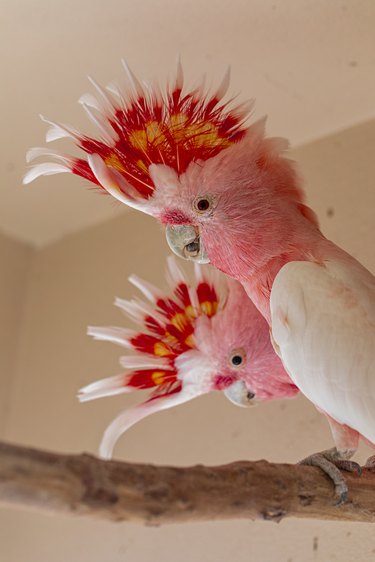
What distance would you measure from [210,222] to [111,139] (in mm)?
252

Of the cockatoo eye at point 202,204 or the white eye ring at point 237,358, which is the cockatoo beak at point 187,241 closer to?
the cockatoo eye at point 202,204

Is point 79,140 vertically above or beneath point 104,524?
above

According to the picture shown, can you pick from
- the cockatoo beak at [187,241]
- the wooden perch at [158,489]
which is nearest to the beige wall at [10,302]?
the cockatoo beak at [187,241]

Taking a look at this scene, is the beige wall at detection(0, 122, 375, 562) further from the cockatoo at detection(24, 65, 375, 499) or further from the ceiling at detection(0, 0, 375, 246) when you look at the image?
the cockatoo at detection(24, 65, 375, 499)

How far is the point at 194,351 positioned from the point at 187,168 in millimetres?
401

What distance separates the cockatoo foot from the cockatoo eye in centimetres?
50

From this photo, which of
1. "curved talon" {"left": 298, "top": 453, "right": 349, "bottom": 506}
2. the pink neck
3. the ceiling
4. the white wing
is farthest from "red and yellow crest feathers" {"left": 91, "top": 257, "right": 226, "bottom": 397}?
the ceiling

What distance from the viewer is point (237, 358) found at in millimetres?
1495

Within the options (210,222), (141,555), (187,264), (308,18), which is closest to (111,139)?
(210,222)

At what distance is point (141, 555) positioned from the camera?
192cm

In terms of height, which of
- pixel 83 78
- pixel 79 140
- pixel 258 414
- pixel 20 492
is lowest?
pixel 258 414

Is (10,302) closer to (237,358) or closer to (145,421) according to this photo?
(145,421)

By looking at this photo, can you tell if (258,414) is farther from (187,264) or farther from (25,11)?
(25,11)

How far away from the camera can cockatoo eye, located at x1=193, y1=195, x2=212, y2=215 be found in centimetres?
137
